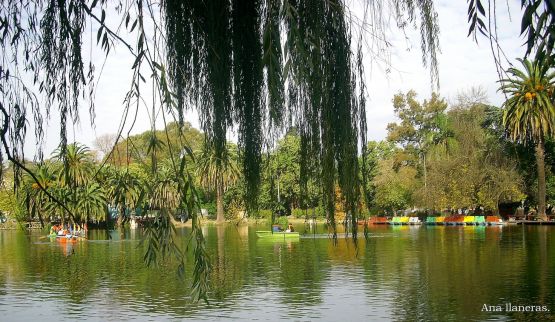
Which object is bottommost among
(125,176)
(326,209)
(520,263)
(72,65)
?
(520,263)

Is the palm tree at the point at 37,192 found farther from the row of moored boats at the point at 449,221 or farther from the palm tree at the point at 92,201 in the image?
the row of moored boats at the point at 449,221

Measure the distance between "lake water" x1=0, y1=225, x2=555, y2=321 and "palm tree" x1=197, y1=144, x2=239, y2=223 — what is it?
5.62 metres

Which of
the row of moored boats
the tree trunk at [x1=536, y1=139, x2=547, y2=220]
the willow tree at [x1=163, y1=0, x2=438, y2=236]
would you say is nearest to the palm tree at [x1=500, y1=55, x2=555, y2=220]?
the willow tree at [x1=163, y1=0, x2=438, y2=236]

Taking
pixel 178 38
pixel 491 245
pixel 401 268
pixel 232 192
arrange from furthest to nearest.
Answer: pixel 491 245, pixel 401 268, pixel 232 192, pixel 178 38

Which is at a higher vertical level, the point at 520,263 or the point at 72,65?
the point at 72,65

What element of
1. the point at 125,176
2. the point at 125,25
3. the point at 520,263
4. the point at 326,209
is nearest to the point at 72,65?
the point at 125,25

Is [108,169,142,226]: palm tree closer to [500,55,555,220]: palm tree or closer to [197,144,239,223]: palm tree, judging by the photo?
[197,144,239,223]: palm tree

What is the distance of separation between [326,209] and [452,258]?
18.0 meters

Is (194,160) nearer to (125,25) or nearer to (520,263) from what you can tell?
(125,25)

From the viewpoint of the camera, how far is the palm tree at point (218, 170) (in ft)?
6.04

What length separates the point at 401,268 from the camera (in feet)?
54.6

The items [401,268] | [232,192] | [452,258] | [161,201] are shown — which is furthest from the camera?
[452,258]

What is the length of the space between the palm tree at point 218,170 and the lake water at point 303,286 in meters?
5.62

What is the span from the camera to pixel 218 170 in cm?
187
